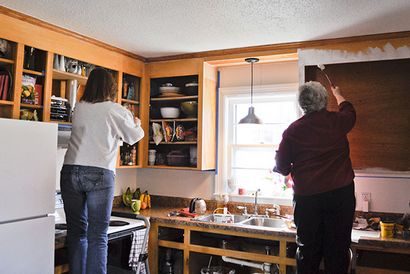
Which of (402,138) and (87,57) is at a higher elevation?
(87,57)

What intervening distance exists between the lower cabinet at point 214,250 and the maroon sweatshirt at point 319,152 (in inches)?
21.0

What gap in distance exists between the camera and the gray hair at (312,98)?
91.4 inches

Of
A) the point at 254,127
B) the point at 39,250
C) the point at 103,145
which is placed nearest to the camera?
the point at 39,250

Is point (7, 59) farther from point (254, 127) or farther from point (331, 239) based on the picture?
point (331, 239)

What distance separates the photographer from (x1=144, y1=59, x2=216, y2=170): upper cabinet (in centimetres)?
335

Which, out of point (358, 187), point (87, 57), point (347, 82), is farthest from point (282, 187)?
point (87, 57)

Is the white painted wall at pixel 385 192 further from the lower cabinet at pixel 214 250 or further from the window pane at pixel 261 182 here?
the lower cabinet at pixel 214 250

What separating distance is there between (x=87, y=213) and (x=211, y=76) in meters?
1.77

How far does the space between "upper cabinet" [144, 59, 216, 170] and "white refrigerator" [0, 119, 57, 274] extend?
1.49m

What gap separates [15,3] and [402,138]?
272cm

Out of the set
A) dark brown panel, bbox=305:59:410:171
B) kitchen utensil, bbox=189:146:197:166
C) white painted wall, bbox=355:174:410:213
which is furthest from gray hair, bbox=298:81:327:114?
kitchen utensil, bbox=189:146:197:166

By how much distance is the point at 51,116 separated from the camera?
8.91 ft

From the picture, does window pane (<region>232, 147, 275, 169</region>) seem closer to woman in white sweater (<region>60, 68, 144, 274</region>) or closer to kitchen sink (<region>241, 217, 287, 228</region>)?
kitchen sink (<region>241, 217, 287, 228</region>)

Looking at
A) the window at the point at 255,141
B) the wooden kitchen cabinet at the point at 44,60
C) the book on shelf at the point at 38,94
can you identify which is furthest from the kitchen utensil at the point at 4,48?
the window at the point at 255,141
